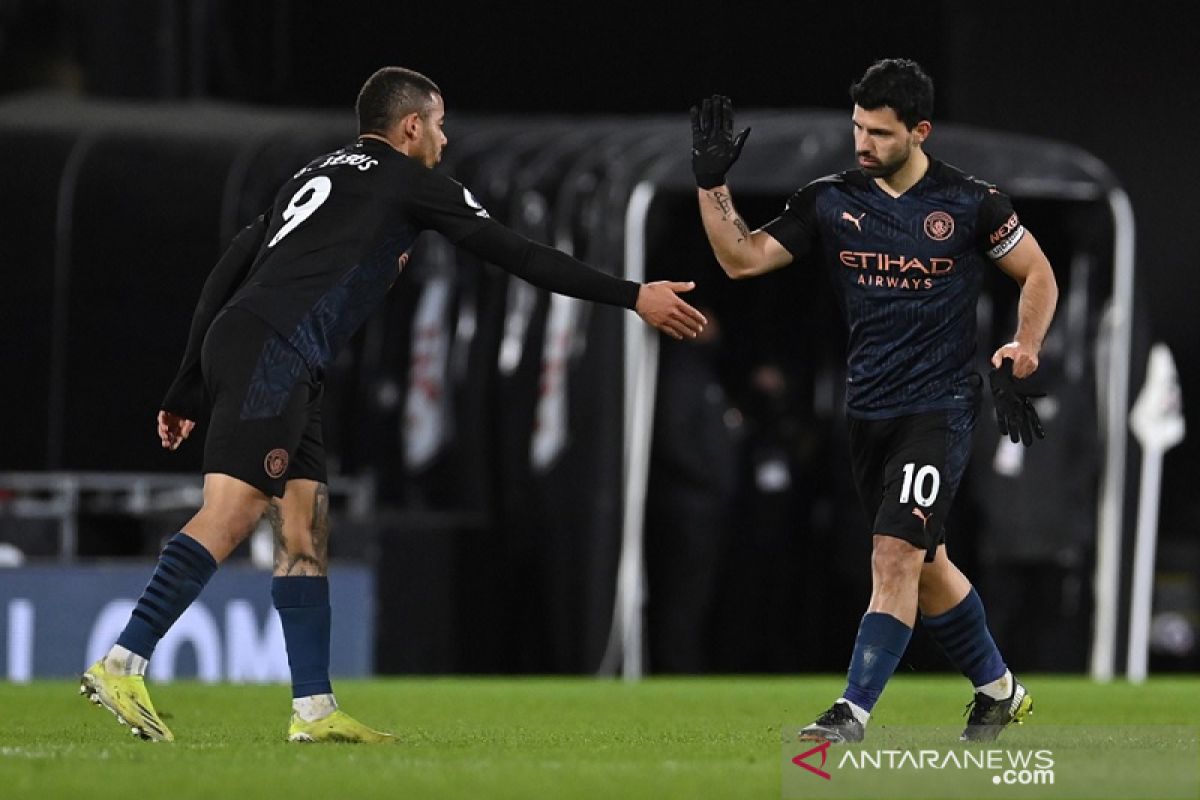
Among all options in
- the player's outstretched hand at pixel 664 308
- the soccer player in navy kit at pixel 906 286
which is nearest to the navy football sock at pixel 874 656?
the soccer player in navy kit at pixel 906 286

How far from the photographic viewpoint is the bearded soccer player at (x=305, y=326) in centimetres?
823

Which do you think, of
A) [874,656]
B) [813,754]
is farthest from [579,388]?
[813,754]

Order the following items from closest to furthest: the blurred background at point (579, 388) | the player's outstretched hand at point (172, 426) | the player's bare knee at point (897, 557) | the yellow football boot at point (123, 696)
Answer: the yellow football boot at point (123, 696) → the player's bare knee at point (897, 557) → the player's outstretched hand at point (172, 426) → the blurred background at point (579, 388)

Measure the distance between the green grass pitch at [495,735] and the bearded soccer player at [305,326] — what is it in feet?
1.44

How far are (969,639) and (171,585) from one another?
2.54 meters

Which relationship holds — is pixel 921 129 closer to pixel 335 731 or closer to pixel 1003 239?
pixel 1003 239

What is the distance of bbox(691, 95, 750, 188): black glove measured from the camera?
845 centimetres

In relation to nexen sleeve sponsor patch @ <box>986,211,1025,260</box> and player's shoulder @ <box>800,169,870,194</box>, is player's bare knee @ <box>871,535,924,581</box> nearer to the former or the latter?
nexen sleeve sponsor patch @ <box>986,211,1025,260</box>

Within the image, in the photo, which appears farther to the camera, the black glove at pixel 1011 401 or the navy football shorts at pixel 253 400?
the black glove at pixel 1011 401

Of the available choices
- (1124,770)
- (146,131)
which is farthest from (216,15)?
(1124,770)

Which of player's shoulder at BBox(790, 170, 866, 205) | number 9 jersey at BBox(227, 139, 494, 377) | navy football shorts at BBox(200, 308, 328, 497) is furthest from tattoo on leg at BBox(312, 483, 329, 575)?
Result: player's shoulder at BBox(790, 170, 866, 205)

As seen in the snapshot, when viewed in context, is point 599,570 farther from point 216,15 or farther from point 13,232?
point 216,15

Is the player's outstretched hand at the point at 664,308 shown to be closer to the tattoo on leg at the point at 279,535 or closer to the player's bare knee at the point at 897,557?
the player's bare knee at the point at 897,557

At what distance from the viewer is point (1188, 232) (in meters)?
19.0
